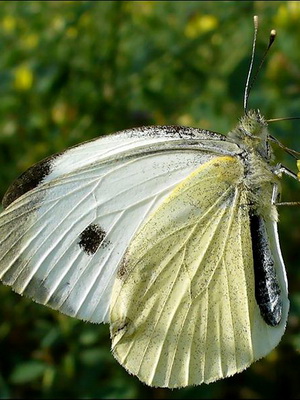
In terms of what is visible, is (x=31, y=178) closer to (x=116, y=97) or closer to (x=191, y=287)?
(x=191, y=287)

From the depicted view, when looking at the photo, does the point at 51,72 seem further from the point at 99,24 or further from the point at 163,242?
the point at 163,242

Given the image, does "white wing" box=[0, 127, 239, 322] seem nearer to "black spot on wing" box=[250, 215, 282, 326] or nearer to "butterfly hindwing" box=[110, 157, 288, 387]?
"butterfly hindwing" box=[110, 157, 288, 387]

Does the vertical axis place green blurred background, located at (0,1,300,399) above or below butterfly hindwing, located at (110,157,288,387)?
above

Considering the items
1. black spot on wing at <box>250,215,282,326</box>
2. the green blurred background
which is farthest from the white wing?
the green blurred background

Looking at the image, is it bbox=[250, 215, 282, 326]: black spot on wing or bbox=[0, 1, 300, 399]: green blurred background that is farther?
bbox=[0, 1, 300, 399]: green blurred background

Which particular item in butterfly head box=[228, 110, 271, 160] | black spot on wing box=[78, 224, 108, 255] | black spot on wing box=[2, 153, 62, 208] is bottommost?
black spot on wing box=[78, 224, 108, 255]

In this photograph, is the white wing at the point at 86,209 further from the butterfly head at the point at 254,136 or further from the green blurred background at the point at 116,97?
the green blurred background at the point at 116,97

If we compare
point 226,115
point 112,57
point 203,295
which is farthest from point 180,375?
point 112,57
